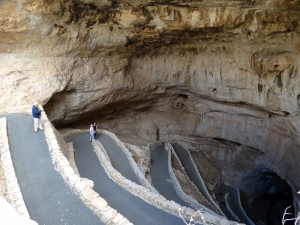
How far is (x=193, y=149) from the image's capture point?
20.6m

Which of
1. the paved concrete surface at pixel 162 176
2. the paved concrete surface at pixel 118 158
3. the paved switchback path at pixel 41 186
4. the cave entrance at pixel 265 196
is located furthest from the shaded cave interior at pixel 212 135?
the paved switchback path at pixel 41 186

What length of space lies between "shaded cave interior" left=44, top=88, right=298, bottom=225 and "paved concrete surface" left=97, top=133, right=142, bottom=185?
3.84 meters

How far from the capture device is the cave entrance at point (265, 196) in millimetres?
18969

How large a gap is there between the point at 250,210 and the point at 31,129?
12.7 m

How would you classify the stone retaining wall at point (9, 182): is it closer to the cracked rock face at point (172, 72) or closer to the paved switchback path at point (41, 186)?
the paved switchback path at point (41, 186)

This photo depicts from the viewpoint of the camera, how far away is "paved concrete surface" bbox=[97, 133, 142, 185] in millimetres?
12053

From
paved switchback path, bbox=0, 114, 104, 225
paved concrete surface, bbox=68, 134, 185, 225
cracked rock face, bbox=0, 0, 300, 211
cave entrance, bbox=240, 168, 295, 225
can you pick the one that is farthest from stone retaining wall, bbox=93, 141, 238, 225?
cave entrance, bbox=240, 168, 295, 225

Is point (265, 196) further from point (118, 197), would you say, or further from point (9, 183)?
point (9, 183)

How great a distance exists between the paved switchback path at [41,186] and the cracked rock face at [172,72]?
3.00m

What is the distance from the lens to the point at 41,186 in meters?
8.70

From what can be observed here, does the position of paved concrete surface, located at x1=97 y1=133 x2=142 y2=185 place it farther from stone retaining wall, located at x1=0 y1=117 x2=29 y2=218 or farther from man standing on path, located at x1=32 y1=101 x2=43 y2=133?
stone retaining wall, located at x1=0 y1=117 x2=29 y2=218

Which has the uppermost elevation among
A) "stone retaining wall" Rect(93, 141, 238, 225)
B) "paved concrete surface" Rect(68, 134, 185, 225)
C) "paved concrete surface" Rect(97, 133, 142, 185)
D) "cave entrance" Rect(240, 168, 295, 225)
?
"stone retaining wall" Rect(93, 141, 238, 225)

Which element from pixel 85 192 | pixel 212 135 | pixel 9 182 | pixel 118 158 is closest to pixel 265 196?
pixel 212 135

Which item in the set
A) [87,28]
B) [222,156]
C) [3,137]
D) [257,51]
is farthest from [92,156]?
[222,156]
